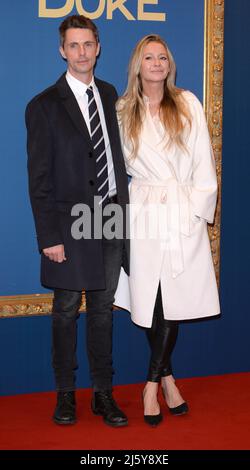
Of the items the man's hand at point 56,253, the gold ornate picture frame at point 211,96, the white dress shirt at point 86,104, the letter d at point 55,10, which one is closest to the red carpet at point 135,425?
the gold ornate picture frame at point 211,96

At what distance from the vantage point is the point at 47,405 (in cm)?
341

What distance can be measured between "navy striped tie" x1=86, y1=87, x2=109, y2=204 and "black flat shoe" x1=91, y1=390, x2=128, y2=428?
2.81ft

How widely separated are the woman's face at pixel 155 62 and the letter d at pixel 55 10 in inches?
20.1

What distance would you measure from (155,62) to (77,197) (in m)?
0.64

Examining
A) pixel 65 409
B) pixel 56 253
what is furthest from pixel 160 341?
pixel 56 253

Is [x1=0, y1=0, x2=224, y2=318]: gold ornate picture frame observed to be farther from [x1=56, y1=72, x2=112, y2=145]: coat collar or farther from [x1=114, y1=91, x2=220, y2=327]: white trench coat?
[x1=56, y1=72, x2=112, y2=145]: coat collar

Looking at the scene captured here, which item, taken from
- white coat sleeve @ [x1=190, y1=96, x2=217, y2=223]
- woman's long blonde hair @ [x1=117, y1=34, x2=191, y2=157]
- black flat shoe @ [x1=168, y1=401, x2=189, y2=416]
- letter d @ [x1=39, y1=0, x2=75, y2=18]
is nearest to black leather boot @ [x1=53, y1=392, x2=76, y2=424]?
black flat shoe @ [x1=168, y1=401, x2=189, y2=416]

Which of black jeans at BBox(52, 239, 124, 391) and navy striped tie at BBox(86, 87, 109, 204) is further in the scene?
black jeans at BBox(52, 239, 124, 391)

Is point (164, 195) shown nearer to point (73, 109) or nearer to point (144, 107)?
point (144, 107)

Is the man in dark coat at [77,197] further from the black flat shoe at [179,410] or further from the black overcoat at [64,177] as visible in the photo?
the black flat shoe at [179,410]

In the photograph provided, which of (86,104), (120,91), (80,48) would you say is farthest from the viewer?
(120,91)

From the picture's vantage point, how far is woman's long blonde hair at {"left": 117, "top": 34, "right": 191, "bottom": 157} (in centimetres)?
306

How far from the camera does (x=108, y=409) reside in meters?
3.20

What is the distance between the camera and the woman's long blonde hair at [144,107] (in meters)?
3.06
